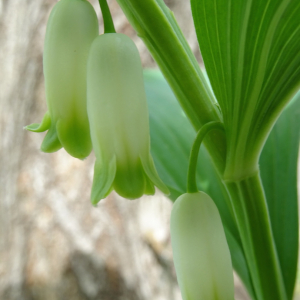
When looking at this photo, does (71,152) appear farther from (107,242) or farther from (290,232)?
(107,242)

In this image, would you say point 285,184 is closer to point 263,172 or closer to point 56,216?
point 263,172

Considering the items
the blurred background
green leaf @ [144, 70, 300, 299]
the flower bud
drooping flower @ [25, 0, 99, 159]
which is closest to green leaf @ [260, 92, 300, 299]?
green leaf @ [144, 70, 300, 299]

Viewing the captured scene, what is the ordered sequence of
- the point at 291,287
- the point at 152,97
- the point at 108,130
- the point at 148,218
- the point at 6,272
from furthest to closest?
1. the point at 6,272
2. the point at 148,218
3. the point at 152,97
4. the point at 291,287
5. the point at 108,130

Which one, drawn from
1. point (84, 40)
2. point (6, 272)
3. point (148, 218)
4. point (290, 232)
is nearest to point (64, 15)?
point (84, 40)

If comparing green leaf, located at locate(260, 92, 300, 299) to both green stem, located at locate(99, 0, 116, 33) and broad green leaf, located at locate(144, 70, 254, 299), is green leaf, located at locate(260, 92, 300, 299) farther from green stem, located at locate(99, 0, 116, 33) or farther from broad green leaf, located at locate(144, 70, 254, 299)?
green stem, located at locate(99, 0, 116, 33)

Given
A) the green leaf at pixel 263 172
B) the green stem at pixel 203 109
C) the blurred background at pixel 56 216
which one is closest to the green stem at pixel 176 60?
the green stem at pixel 203 109

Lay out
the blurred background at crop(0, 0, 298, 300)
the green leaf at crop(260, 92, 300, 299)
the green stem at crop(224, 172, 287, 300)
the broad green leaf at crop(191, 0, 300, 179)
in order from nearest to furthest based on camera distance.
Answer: the broad green leaf at crop(191, 0, 300, 179) → the green stem at crop(224, 172, 287, 300) → the green leaf at crop(260, 92, 300, 299) → the blurred background at crop(0, 0, 298, 300)
